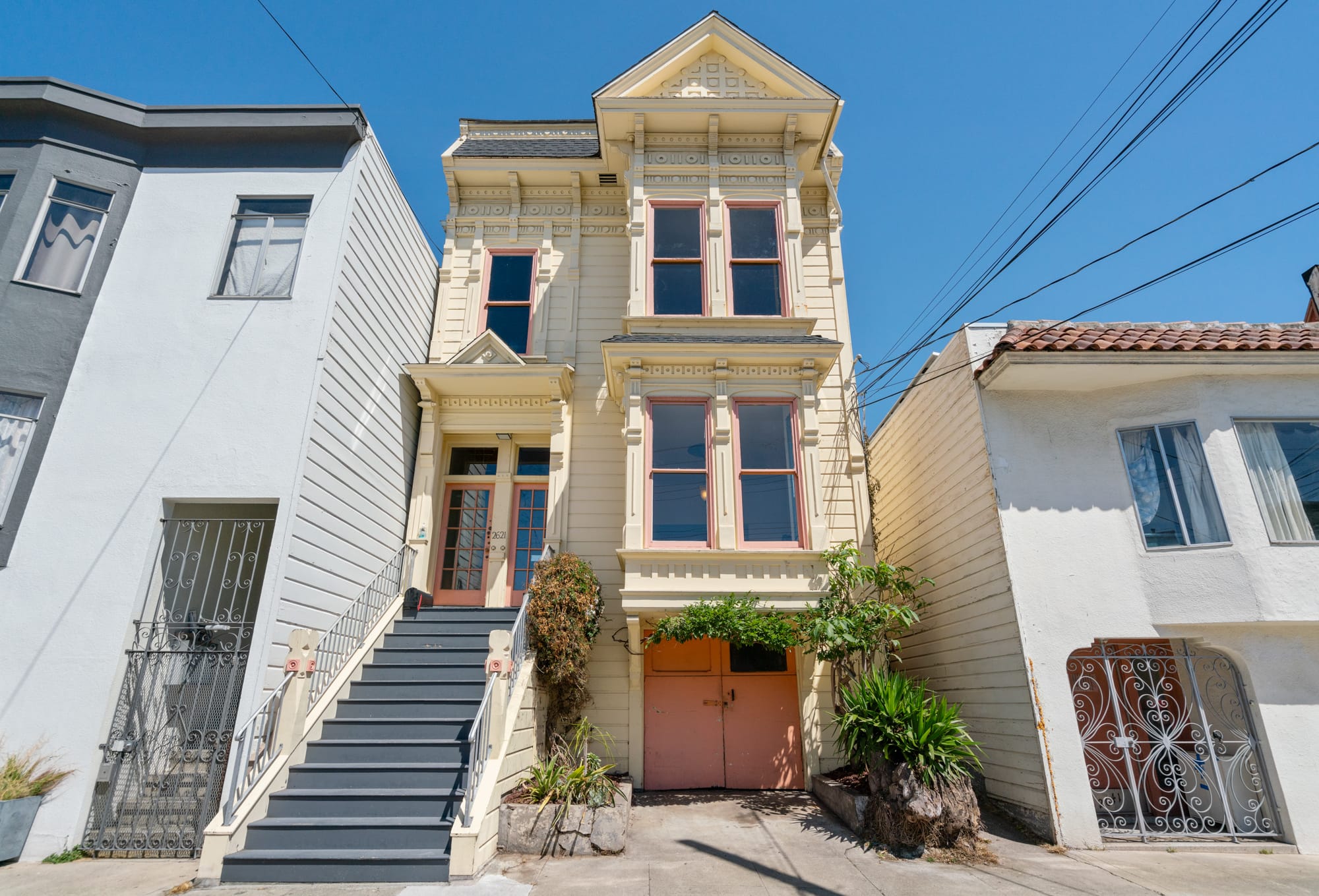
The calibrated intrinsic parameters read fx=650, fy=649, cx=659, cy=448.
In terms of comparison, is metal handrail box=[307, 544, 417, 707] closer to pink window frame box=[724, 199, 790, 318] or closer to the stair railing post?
the stair railing post

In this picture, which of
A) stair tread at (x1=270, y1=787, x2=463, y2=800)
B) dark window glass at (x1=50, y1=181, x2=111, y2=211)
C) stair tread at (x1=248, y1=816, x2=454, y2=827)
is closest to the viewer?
stair tread at (x1=248, y1=816, x2=454, y2=827)

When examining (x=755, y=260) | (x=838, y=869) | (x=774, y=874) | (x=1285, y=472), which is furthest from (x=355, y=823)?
(x=1285, y=472)

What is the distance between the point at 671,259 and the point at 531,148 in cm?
402

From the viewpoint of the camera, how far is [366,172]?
8891 mm

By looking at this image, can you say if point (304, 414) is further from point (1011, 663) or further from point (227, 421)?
point (1011, 663)

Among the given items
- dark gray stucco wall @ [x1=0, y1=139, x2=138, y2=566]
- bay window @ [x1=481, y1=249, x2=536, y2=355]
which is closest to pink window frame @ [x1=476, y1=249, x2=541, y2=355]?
bay window @ [x1=481, y1=249, x2=536, y2=355]

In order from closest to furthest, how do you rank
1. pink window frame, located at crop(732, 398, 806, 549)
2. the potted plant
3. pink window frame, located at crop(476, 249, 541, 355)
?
the potted plant, pink window frame, located at crop(732, 398, 806, 549), pink window frame, located at crop(476, 249, 541, 355)

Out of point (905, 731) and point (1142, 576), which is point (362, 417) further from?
point (1142, 576)

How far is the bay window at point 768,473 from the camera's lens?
348 inches

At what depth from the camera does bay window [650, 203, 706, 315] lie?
1023 cm

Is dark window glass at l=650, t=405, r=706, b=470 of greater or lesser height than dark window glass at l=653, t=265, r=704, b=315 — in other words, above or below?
below

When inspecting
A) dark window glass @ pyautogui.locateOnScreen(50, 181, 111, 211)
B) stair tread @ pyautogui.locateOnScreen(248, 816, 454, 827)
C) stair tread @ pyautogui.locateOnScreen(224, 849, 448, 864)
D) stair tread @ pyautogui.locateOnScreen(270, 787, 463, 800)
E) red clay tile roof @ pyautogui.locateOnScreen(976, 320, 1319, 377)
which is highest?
dark window glass @ pyautogui.locateOnScreen(50, 181, 111, 211)

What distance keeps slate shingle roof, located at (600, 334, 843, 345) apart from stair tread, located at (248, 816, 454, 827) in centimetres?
608

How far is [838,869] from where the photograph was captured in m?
5.86
